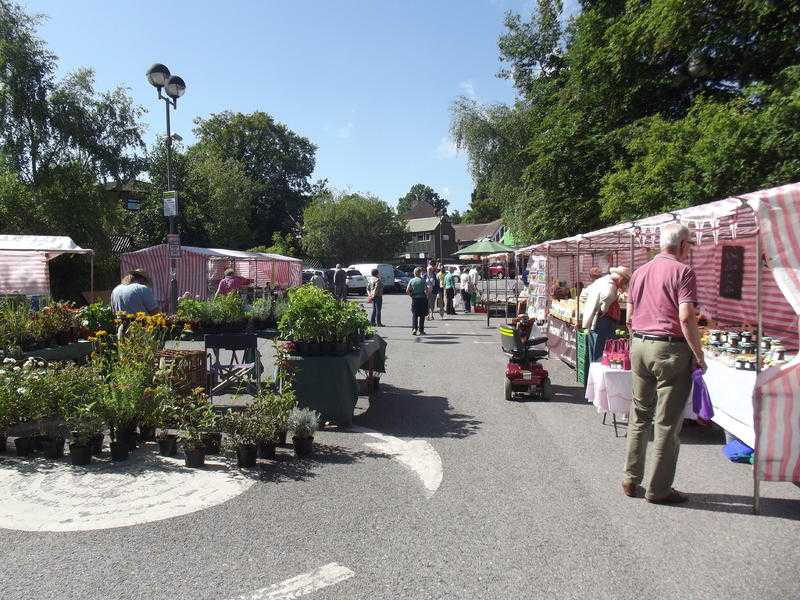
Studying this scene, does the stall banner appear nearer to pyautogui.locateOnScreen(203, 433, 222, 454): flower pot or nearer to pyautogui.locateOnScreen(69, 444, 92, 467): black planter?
pyautogui.locateOnScreen(203, 433, 222, 454): flower pot

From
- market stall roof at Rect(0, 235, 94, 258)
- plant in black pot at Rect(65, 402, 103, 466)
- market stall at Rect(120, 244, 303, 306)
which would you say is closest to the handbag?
plant in black pot at Rect(65, 402, 103, 466)

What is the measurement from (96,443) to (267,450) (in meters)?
1.51

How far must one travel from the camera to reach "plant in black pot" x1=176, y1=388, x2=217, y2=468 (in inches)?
204

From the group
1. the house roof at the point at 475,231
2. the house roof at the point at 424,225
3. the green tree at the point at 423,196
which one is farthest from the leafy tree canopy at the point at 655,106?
the green tree at the point at 423,196

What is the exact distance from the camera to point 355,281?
1543 inches

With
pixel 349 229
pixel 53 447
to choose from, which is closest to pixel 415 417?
pixel 53 447

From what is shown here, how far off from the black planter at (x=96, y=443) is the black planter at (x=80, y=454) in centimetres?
9

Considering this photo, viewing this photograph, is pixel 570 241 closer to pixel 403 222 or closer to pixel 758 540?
pixel 758 540

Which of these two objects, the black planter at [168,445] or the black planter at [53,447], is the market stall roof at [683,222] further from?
the black planter at [53,447]

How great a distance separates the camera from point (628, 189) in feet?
45.2

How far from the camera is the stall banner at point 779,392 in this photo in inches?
162

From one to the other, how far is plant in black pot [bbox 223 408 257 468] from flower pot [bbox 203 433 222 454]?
83 mm

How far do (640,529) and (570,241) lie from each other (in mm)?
6911

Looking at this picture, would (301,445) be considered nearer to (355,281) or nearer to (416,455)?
(416,455)
